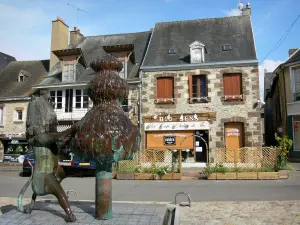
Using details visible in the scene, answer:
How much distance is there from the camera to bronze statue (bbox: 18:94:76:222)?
15.4ft

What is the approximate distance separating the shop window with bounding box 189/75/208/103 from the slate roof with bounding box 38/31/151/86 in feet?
12.5

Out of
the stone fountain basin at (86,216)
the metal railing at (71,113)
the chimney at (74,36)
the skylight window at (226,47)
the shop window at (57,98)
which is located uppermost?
the chimney at (74,36)

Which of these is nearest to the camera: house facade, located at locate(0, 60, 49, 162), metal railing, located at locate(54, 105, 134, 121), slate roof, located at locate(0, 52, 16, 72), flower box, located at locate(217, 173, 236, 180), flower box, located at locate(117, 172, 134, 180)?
flower box, located at locate(217, 173, 236, 180)

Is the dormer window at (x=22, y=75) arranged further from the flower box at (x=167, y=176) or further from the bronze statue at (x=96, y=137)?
the bronze statue at (x=96, y=137)

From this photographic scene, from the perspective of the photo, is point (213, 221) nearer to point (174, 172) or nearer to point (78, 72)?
point (174, 172)

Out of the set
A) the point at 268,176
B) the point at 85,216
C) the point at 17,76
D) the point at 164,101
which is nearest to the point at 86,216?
the point at 85,216

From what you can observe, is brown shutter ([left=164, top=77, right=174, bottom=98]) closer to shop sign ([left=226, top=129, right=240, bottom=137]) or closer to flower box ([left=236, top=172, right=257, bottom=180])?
shop sign ([left=226, top=129, right=240, bottom=137])

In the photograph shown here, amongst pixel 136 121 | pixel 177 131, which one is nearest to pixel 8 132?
pixel 136 121

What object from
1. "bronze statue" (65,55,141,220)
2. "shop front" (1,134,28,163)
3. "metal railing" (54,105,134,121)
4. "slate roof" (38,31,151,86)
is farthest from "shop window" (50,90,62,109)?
"bronze statue" (65,55,141,220)

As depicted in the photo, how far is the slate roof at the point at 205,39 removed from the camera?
18.6 metres

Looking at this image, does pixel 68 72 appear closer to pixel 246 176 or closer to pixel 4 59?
pixel 4 59

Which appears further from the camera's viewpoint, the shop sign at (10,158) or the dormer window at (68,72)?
the shop sign at (10,158)

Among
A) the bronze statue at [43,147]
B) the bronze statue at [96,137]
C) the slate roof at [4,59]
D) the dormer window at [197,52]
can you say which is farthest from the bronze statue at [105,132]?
the slate roof at [4,59]

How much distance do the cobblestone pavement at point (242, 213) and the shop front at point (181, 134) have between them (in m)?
10.8
